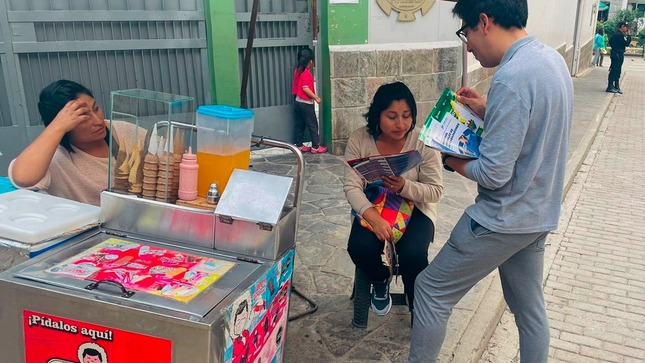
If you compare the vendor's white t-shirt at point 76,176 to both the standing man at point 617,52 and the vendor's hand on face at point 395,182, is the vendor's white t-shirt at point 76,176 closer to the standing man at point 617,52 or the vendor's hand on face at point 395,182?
the vendor's hand on face at point 395,182

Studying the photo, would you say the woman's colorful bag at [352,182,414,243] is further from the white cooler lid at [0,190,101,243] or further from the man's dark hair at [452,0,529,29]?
the white cooler lid at [0,190,101,243]

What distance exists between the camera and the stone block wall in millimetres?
6730

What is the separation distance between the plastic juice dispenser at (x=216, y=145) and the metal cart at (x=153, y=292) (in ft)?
0.66

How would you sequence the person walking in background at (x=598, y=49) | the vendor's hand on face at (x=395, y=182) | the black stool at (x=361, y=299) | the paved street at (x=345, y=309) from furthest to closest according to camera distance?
the person walking in background at (x=598, y=49) → the black stool at (x=361, y=299) → the paved street at (x=345, y=309) → the vendor's hand on face at (x=395, y=182)

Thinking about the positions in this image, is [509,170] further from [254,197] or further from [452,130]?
[254,197]

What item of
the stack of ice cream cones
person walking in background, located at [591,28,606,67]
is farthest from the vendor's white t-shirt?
person walking in background, located at [591,28,606,67]

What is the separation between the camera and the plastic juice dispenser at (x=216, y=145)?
2096 mm

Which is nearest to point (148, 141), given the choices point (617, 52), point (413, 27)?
point (413, 27)

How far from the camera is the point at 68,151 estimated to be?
2.54 metres

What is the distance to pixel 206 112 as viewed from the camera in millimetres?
2105

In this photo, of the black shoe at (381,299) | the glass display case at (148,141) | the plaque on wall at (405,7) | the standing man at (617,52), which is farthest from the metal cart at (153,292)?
the standing man at (617,52)

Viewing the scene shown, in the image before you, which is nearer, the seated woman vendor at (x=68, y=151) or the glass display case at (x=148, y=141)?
the glass display case at (x=148, y=141)

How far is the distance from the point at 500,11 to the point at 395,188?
1.07m

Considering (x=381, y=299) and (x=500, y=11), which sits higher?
(x=500, y=11)
